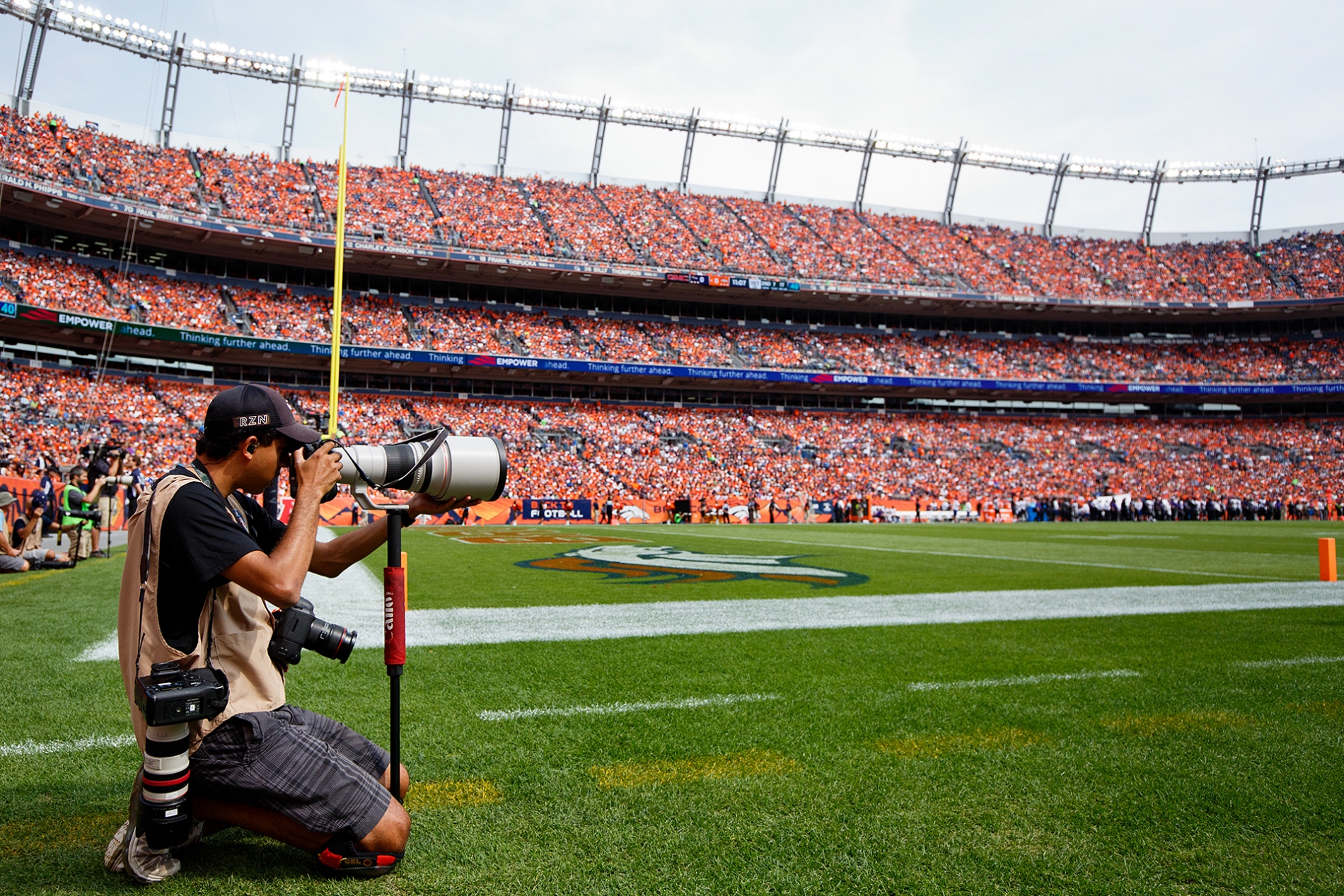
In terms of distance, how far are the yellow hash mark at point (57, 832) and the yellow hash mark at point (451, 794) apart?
969mm

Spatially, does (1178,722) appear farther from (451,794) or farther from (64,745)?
(64,745)

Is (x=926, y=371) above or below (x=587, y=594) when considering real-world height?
above

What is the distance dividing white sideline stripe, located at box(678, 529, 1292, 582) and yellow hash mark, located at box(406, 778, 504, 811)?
11.0 m

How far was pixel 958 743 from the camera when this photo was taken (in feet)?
12.3

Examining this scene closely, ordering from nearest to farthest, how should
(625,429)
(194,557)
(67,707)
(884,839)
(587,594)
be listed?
(194,557) < (884,839) < (67,707) < (587,594) < (625,429)

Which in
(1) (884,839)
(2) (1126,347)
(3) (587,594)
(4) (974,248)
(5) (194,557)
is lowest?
(3) (587,594)

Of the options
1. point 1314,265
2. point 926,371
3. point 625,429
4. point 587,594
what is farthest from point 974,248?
point 587,594

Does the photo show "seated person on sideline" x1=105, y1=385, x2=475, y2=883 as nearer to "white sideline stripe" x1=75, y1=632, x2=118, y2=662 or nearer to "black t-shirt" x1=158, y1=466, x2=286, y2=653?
"black t-shirt" x1=158, y1=466, x2=286, y2=653

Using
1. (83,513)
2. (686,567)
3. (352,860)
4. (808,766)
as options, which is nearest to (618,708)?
(808,766)

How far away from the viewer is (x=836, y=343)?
4622cm

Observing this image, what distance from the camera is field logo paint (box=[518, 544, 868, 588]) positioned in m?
11.0

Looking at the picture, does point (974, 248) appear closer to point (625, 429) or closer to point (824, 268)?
point (824, 268)

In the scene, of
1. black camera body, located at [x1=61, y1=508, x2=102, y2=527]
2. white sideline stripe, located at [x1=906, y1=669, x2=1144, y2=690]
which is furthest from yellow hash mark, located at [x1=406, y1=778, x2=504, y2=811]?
black camera body, located at [x1=61, y1=508, x2=102, y2=527]

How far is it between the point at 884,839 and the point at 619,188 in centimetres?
4895
